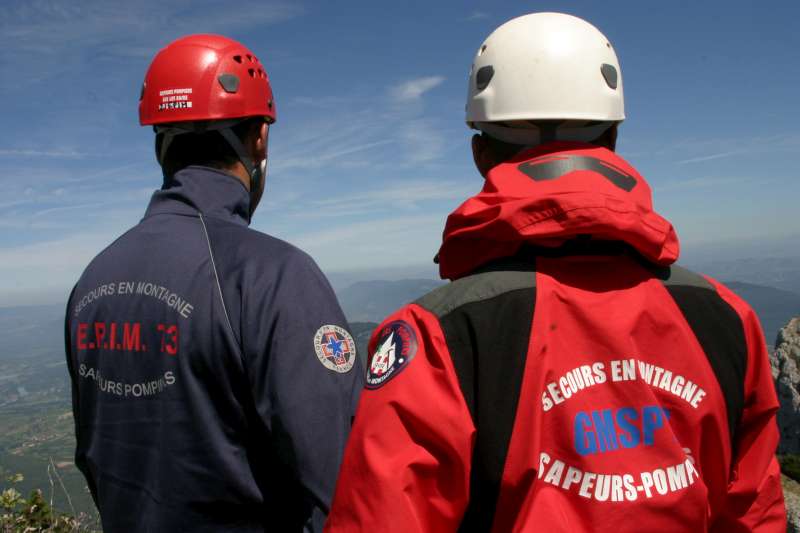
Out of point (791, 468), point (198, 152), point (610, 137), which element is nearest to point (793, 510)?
point (791, 468)

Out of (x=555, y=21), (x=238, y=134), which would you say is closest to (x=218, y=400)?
(x=238, y=134)

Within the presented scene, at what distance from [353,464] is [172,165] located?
2.41 metres

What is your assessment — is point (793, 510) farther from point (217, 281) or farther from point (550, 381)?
point (217, 281)

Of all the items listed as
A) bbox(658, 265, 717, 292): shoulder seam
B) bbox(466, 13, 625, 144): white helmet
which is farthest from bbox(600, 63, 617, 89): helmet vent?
bbox(658, 265, 717, 292): shoulder seam

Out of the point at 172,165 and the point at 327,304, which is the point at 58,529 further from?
the point at 327,304

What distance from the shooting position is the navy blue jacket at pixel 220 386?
257 cm

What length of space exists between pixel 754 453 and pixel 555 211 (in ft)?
4.50

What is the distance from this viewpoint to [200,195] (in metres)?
3.10

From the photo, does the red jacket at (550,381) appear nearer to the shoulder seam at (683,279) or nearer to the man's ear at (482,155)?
the shoulder seam at (683,279)

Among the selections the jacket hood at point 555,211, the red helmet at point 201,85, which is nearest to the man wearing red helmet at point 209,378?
the red helmet at point 201,85

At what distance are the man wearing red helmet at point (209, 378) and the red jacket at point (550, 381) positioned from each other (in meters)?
0.83

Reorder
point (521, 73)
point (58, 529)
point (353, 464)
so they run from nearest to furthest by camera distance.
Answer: point (353, 464) < point (521, 73) < point (58, 529)

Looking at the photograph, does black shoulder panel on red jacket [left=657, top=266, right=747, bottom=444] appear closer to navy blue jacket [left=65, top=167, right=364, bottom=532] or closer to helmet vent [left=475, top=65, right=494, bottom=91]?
helmet vent [left=475, top=65, right=494, bottom=91]

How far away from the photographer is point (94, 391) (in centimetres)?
295
